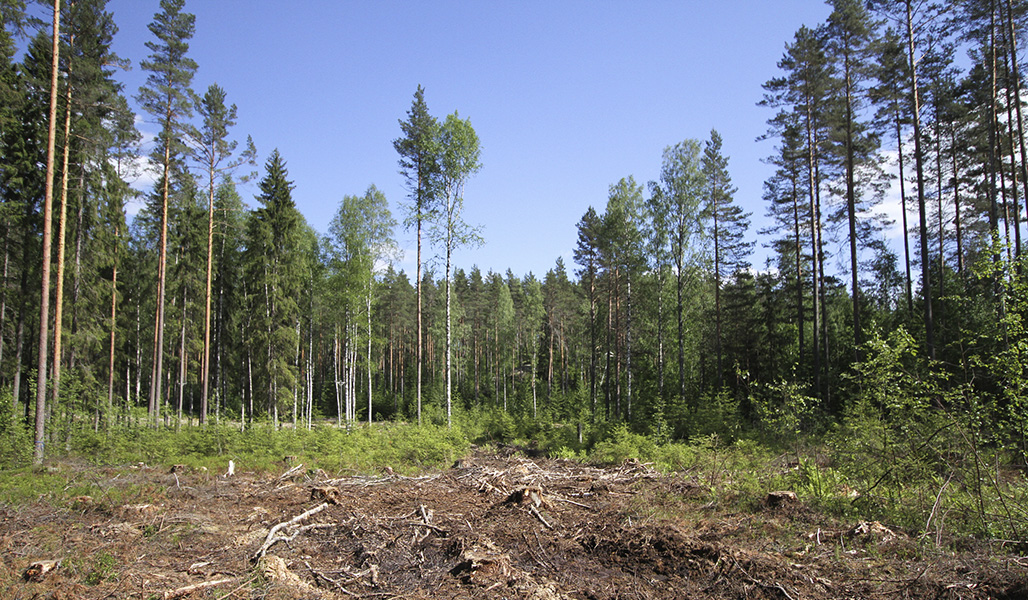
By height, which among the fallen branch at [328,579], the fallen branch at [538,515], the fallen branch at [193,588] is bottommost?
the fallen branch at [538,515]

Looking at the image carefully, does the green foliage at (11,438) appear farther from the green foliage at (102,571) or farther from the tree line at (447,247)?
the green foliage at (102,571)

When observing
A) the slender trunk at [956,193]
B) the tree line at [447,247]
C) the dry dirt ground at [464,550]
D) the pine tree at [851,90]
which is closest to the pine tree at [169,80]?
the tree line at [447,247]

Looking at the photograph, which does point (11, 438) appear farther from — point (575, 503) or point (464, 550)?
point (575, 503)

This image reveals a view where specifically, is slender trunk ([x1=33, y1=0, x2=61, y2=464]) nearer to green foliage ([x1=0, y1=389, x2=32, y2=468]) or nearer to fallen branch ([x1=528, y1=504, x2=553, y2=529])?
green foliage ([x1=0, y1=389, x2=32, y2=468])

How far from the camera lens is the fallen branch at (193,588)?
468 cm

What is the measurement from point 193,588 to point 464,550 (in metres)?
2.89

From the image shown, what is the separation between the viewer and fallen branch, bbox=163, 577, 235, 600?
4676 millimetres

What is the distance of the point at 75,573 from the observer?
5059mm

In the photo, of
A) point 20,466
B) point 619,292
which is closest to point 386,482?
point 20,466

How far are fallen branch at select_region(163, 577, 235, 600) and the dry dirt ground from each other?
1 centimetres

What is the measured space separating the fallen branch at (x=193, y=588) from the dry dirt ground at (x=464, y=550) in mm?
14

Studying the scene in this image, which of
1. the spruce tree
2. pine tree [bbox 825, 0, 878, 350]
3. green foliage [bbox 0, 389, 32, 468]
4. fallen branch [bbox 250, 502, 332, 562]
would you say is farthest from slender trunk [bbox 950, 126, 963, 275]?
green foliage [bbox 0, 389, 32, 468]

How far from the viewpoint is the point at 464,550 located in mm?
6070

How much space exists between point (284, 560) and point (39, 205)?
59.5ft
